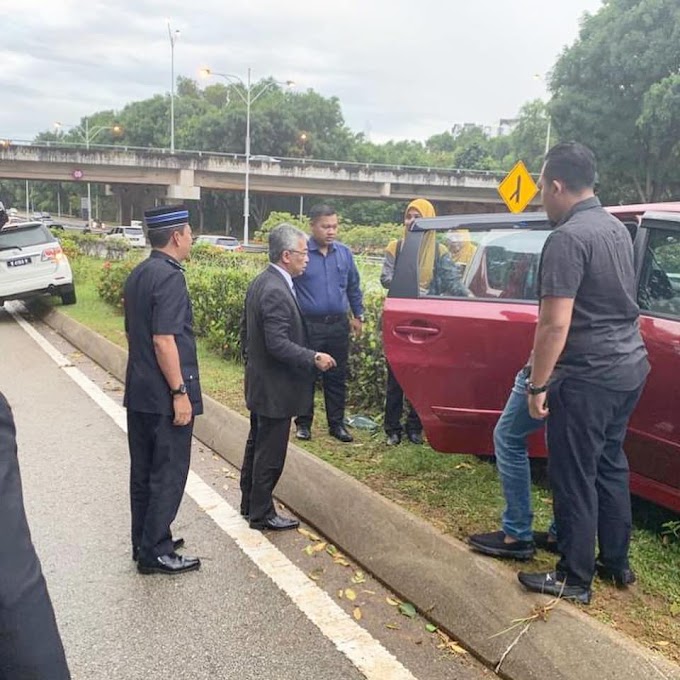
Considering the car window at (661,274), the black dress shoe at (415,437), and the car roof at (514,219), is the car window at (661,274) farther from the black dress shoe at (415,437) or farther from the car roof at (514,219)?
the black dress shoe at (415,437)

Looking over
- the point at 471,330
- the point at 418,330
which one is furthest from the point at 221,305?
the point at 471,330

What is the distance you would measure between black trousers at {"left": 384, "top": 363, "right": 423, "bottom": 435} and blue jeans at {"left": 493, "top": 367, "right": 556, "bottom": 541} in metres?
1.82

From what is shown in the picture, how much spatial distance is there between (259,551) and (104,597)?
0.81 meters

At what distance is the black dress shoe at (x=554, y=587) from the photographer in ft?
9.25

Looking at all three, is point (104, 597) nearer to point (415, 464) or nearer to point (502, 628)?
point (502, 628)

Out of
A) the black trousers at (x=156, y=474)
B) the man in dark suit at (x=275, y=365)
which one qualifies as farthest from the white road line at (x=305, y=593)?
the black trousers at (x=156, y=474)

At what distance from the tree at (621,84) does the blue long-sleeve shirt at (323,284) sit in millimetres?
33893

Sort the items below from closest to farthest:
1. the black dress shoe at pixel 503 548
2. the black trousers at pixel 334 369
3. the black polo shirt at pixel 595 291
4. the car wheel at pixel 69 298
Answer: the black polo shirt at pixel 595 291 < the black dress shoe at pixel 503 548 < the black trousers at pixel 334 369 < the car wheel at pixel 69 298

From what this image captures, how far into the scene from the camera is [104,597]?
A: 328cm

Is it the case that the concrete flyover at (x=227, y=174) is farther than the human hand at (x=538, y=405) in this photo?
Yes

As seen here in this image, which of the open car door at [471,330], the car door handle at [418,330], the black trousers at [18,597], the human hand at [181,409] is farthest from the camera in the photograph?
the car door handle at [418,330]

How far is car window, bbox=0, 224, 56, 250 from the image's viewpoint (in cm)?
1224

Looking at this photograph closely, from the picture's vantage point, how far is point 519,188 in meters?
11.8

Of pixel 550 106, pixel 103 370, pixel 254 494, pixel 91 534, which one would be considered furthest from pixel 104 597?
pixel 550 106
